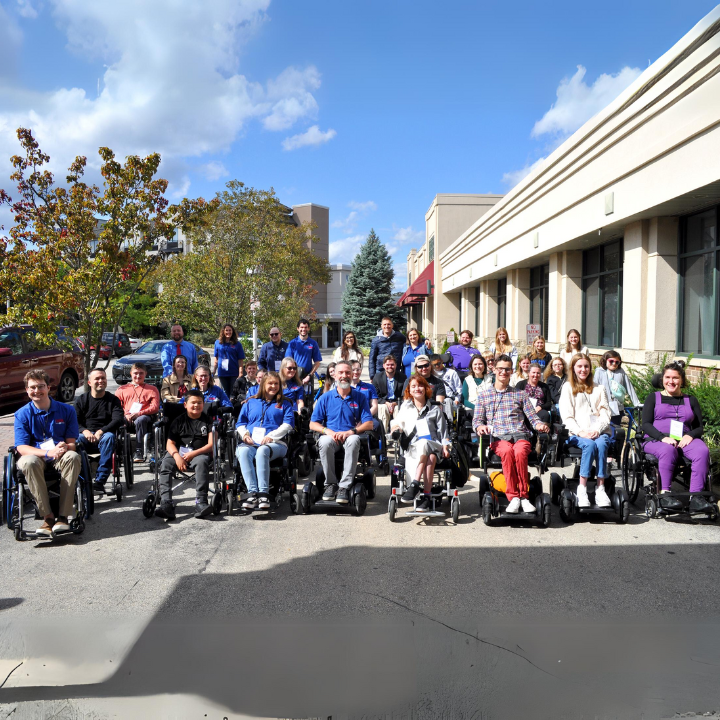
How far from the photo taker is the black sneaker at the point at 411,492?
21.9 feet

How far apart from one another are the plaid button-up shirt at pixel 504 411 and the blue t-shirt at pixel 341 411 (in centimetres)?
129

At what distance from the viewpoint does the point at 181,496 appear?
25.3 feet

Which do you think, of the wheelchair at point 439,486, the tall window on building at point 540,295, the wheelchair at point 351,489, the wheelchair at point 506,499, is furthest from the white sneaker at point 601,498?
the tall window on building at point 540,295

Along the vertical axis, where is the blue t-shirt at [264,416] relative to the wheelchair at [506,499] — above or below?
above

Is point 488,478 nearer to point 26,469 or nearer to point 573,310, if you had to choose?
point 26,469

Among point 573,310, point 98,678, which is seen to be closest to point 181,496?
point 98,678

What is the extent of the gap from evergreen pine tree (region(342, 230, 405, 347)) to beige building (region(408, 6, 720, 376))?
30985 mm

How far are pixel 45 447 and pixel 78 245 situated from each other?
25.8 ft

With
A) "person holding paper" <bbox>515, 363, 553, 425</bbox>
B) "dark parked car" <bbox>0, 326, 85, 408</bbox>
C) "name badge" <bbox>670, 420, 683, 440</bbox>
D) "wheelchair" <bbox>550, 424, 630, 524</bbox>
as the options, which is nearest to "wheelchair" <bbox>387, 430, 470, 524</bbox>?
"wheelchair" <bbox>550, 424, 630, 524</bbox>

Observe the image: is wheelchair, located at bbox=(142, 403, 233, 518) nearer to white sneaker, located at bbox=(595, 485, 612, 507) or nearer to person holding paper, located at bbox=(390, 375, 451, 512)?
person holding paper, located at bbox=(390, 375, 451, 512)

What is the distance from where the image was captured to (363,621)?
432cm

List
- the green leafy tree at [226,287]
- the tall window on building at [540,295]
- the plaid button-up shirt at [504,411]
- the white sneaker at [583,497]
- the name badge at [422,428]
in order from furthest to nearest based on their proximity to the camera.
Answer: the green leafy tree at [226,287], the tall window on building at [540,295], the plaid button-up shirt at [504,411], the name badge at [422,428], the white sneaker at [583,497]

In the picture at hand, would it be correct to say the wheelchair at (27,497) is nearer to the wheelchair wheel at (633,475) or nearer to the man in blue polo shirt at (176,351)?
the man in blue polo shirt at (176,351)

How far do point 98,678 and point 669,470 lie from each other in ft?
17.8
